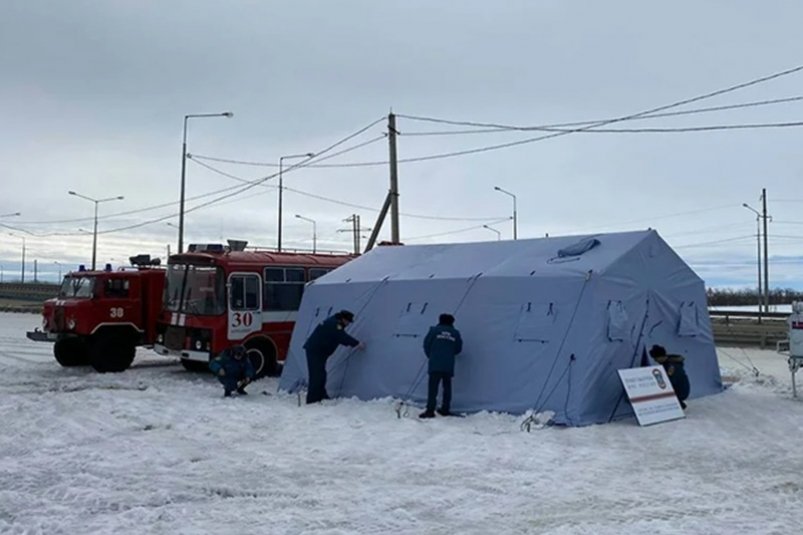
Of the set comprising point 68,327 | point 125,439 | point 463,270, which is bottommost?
point 125,439

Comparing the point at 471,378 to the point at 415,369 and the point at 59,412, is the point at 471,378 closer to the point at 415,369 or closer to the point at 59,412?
the point at 415,369

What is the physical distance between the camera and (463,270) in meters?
14.0

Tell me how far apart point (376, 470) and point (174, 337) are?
33.2 feet

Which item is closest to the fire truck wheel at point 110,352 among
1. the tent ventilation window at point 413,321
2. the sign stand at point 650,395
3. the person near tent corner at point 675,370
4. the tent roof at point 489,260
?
the tent roof at point 489,260

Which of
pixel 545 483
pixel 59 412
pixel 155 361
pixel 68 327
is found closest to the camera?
pixel 545 483

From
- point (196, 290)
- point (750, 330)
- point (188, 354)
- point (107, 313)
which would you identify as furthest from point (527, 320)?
point (750, 330)

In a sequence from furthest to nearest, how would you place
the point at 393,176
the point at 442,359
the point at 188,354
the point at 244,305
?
1. the point at 393,176
2. the point at 244,305
3. the point at 188,354
4. the point at 442,359

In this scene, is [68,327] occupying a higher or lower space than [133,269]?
lower

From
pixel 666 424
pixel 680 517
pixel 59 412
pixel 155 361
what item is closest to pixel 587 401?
→ pixel 666 424

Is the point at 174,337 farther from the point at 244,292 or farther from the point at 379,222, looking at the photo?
the point at 379,222

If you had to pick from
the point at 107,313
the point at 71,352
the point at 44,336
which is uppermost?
the point at 107,313

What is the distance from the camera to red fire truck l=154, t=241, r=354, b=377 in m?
16.9

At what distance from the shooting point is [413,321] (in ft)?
45.2

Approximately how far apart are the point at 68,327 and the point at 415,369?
918 cm
